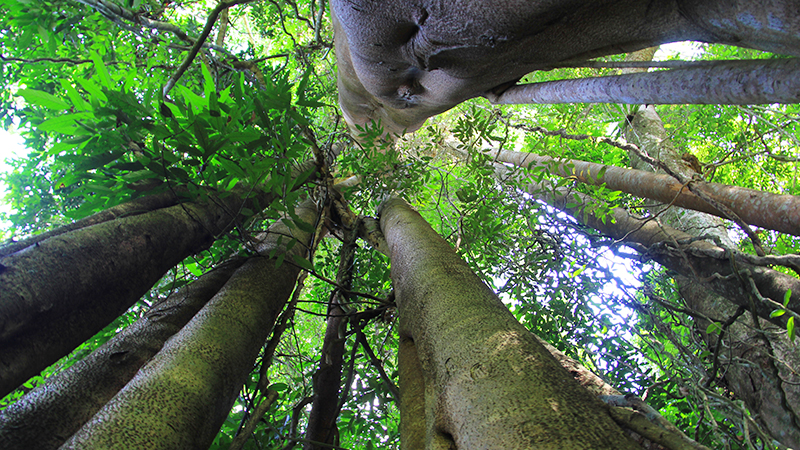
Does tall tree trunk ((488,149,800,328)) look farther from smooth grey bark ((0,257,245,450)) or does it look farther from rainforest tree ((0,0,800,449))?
smooth grey bark ((0,257,245,450))

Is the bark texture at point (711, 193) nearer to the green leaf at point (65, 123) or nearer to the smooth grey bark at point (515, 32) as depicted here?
the smooth grey bark at point (515, 32)

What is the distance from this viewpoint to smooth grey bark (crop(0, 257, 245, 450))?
2.92 ft

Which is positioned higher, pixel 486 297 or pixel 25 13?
pixel 25 13

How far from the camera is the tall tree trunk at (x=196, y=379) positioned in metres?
0.79

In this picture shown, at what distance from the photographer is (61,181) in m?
1.16

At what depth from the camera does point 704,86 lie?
0.89 metres

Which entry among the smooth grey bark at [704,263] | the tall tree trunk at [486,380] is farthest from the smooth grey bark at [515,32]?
the smooth grey bark at [704,263]

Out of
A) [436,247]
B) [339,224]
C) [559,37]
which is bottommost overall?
[436,247]

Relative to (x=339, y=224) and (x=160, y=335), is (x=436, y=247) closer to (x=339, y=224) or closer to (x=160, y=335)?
(x=160, y=335)

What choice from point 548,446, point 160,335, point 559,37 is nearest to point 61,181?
point 160,335

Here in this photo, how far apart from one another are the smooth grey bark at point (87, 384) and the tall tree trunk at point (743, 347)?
82.4 inches

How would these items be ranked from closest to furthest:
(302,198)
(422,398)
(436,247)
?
(422,398) < (436,247) < (302,198)

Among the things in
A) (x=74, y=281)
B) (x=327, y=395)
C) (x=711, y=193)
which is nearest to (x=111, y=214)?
(x=74, y=281)

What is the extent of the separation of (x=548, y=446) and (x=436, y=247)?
0.94 metres
